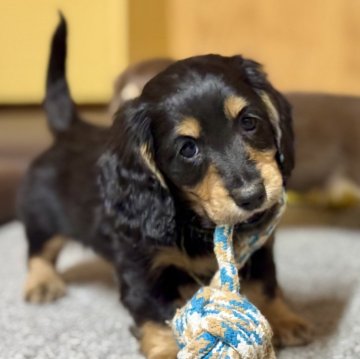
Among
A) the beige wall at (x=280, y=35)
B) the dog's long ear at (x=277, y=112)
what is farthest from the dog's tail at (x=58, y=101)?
the beige wall at (x=280, y=35)

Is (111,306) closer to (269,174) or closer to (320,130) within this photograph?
(269,174)

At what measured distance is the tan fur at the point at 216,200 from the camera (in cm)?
117

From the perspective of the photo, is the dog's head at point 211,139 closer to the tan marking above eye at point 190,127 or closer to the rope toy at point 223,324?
the tan marking above eye at point 190,127

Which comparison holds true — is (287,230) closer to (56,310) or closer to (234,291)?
(56,310)

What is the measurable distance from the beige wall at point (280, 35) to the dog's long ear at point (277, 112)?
6.00 ft

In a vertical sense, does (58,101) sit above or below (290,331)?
above

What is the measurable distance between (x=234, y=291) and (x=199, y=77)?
1.37 feet

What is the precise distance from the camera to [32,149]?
3.04 metres

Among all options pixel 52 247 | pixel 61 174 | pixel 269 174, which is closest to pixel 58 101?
pixel 61 174

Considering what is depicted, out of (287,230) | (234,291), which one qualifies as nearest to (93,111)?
(287,230)

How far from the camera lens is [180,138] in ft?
4.08

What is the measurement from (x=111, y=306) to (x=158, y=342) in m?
0.44

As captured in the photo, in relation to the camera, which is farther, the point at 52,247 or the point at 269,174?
the point at 52,247

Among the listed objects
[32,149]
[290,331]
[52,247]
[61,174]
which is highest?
[61,174]
